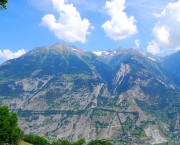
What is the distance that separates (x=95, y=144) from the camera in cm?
18512

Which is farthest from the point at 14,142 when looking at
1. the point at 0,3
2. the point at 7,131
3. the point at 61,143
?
the point at 0,3

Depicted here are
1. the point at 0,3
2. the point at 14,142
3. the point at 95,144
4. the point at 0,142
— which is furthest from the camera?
the point at 95,144

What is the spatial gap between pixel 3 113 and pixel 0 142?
1639 cm

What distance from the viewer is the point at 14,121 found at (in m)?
124

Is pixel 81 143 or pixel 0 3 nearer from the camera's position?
pixel 0 3

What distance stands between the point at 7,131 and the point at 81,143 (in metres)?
77.8

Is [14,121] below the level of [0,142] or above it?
above

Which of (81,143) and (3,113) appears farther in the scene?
(81,143)

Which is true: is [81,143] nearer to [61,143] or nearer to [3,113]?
[61,143]

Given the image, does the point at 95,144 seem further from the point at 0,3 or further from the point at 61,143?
the point at 0,3

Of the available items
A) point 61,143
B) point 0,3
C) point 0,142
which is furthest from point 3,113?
point 0,3

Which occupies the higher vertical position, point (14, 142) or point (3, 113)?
point (3, 113)

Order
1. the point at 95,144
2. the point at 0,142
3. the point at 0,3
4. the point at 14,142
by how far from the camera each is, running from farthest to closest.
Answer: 1. the point at 95,144
2. the point at 14,142
3. the point at 0,142
4. the point at 0,3

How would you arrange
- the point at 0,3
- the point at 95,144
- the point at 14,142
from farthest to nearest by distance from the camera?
1. the point at 95,144
2. the point at 14,142
3. the point at 0,3
